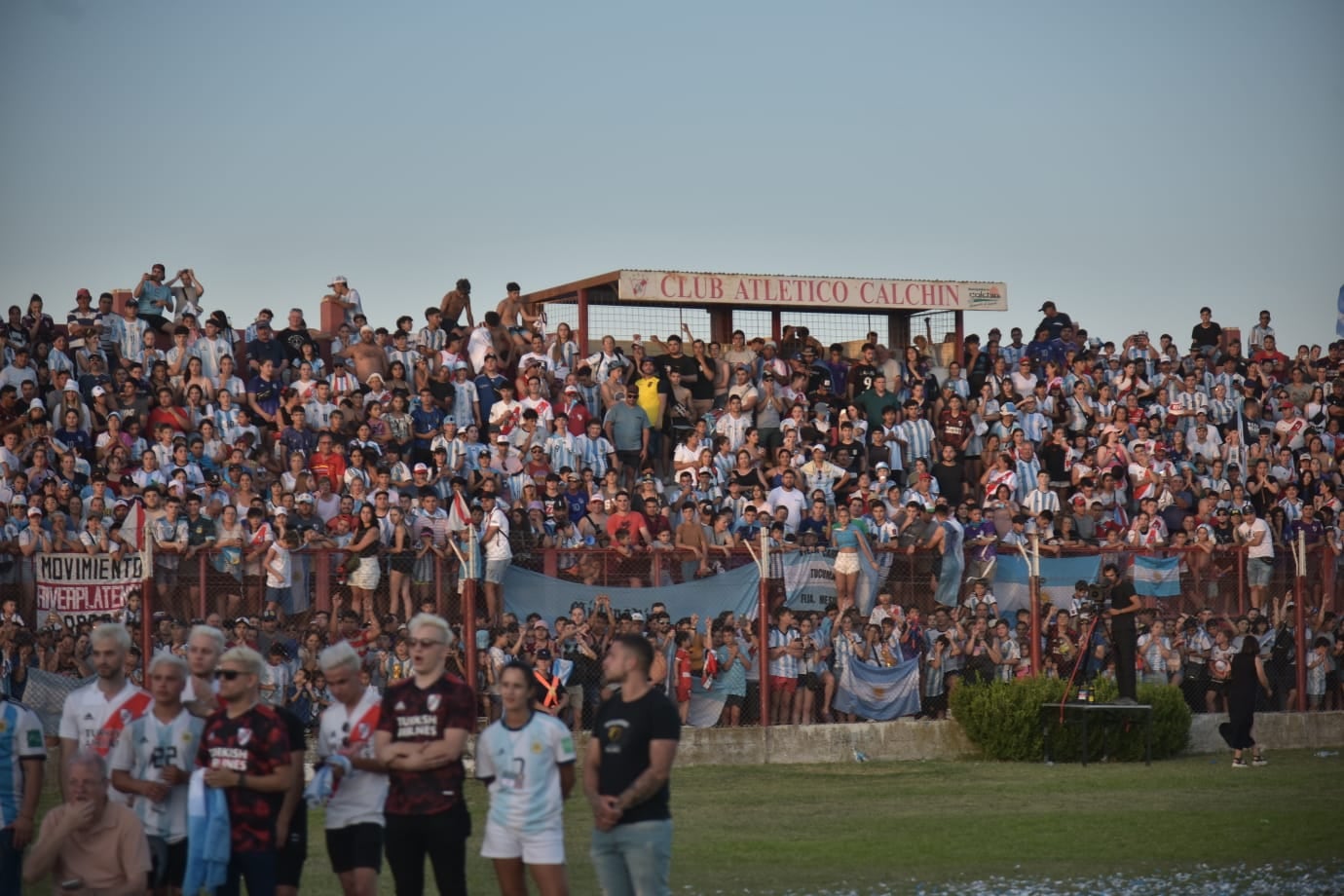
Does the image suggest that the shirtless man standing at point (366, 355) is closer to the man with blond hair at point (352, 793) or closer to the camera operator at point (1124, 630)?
the camera operator at point (1124, 630)

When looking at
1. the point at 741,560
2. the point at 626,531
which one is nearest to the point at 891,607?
the point at 741,560

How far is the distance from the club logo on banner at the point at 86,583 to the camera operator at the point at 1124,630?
10.4 meters

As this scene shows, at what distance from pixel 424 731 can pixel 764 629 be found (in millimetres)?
10984

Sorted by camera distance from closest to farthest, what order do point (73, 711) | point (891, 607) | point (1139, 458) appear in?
point (73, 711) → point (891, 607) → point (1139, 458)

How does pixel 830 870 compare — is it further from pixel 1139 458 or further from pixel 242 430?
pixel 1139 458

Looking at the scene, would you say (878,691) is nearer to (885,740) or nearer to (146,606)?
(885,740)

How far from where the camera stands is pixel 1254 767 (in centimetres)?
1948

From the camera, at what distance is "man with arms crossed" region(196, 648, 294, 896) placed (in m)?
8.84

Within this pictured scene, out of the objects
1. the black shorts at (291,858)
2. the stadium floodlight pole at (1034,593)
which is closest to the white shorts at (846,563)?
the stadium floodlight pole at (1034,593)

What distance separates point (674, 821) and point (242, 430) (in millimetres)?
9092

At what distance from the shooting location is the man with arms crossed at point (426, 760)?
29.8 ft

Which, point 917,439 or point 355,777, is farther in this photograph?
point 917,439

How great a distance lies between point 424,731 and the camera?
9.09m

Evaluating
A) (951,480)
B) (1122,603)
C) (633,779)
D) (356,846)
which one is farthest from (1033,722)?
(356,846)
